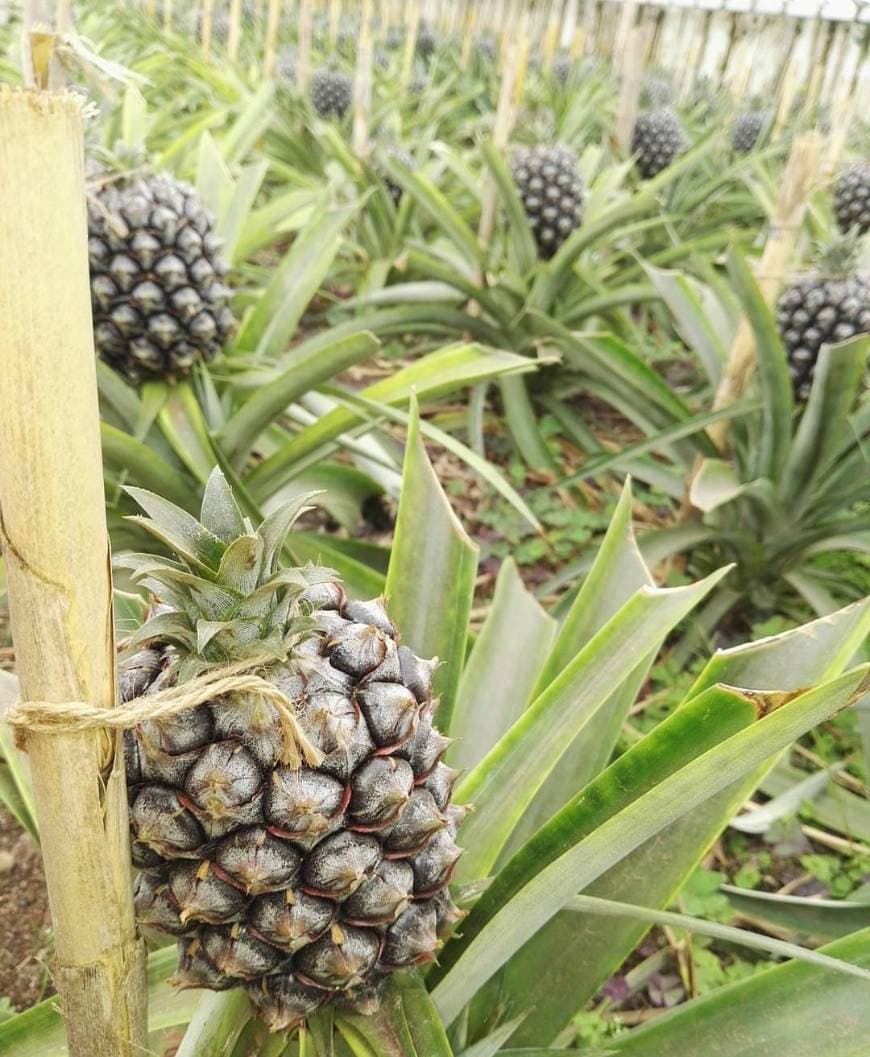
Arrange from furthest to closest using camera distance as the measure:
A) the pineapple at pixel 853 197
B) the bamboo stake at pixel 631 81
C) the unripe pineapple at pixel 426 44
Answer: the unripe pineapple at pixel 426 44, the pineapple at pixel 853 197, the bamboo stake at pixel 631 81

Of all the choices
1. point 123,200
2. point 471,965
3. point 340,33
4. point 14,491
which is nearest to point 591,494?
point 123,200

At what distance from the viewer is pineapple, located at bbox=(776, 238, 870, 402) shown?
4.71 feet

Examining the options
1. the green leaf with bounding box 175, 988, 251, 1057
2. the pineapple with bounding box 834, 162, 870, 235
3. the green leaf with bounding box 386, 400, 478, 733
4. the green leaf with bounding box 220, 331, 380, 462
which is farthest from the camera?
the pineapple with bounding box 834, 162, 870, 235

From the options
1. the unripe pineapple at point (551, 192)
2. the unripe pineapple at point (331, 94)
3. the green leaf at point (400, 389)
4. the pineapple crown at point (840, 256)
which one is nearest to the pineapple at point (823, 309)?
the pineapple crown at point (840, 256)

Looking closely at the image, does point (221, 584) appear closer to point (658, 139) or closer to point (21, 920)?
point (21, 920)

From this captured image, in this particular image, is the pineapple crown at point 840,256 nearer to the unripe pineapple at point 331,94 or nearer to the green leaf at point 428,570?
the green leaf at point 428,570

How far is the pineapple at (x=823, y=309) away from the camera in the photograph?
1435 mm

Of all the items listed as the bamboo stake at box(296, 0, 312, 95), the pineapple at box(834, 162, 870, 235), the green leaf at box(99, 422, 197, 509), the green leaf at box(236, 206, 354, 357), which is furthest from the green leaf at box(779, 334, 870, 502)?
the bamboo stake at box(296, 0, 312, 95)

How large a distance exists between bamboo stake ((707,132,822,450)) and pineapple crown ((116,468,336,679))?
1063mm

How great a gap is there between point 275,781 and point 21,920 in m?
0.68

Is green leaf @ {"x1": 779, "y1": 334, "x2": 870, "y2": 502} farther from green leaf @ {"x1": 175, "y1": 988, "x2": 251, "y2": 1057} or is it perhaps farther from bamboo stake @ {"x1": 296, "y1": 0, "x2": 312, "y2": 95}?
bamboo stake @ {"x1": 296, "y1": 0, "x2": 312, "y2": 95}

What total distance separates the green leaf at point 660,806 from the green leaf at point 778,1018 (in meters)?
0.16

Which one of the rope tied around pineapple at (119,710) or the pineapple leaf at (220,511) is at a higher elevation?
the pineapple leaf at (220,511)

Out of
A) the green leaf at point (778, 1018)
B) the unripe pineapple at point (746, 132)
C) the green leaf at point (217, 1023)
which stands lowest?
the green leaf at point (217, 1023)
